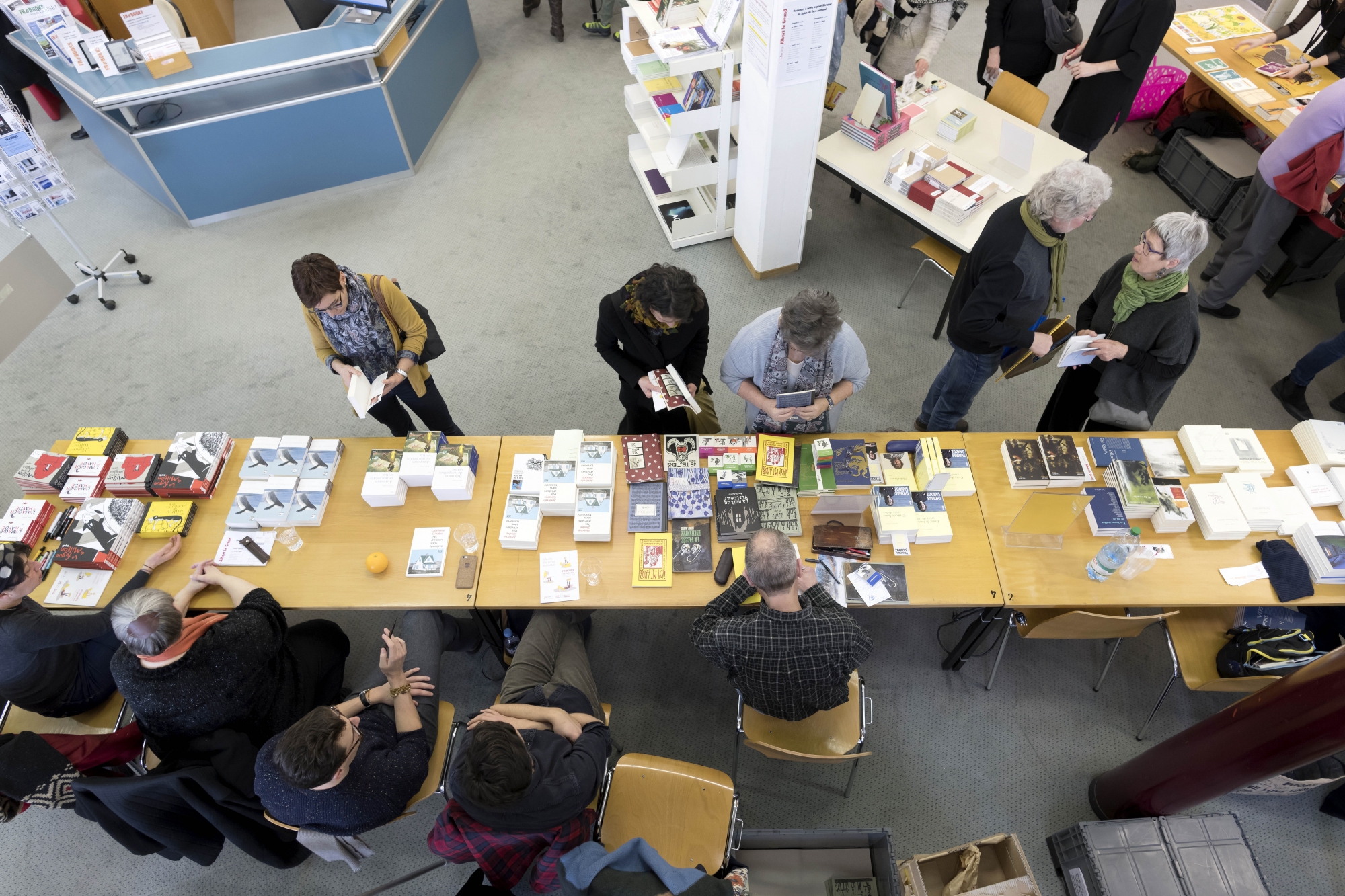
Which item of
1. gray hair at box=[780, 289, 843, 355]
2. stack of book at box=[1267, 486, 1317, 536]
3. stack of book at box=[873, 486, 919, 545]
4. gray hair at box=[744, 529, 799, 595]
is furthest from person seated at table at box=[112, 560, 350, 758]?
stack of book at box=[1267, 486, 1317, 536]

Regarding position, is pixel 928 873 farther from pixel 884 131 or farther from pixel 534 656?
pixel 884 131

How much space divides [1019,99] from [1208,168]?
1.82 metres

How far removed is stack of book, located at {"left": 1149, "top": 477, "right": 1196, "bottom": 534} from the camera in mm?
3001

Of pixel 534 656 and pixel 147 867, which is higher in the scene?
pixel 534 656

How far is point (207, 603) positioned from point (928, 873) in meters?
3.16

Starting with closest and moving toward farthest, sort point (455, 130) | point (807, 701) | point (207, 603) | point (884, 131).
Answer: point (807, 701), point (207, 603), point (884, 131), point (455, 130)

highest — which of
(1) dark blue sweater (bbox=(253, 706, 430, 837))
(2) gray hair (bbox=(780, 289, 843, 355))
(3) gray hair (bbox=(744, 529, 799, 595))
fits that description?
(2) gray hair (bbox=(780, 289, 843, 355))

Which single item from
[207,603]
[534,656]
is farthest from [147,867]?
[534,656]

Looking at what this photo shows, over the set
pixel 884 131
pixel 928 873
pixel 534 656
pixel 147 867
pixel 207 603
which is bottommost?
pixel 147 867

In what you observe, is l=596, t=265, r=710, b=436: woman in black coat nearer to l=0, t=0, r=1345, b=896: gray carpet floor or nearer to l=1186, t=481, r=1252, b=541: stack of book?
l=0, t=0, r=1345, b=896: gray carpet floor

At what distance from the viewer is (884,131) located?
188 inches

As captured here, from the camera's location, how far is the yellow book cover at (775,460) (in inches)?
127

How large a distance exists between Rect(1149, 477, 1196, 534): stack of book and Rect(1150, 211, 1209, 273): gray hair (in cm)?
96

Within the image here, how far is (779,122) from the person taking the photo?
14.3 feet
